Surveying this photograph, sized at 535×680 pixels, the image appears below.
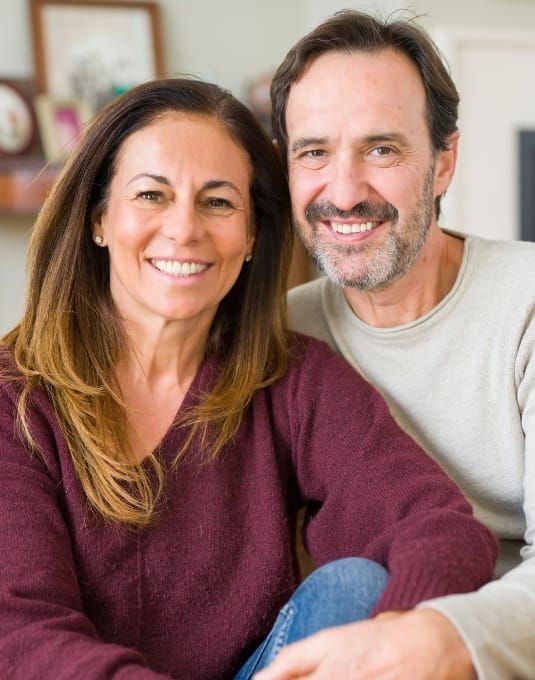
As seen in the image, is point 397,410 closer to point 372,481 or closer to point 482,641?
point 372,481

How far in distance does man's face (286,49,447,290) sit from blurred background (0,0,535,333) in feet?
5.03

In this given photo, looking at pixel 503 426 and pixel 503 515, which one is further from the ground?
pixel 503 426

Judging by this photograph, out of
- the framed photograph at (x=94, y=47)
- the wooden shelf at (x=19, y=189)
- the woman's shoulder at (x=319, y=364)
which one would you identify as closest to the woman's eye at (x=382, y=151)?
the woman's shoulder at (x=319, y=364)

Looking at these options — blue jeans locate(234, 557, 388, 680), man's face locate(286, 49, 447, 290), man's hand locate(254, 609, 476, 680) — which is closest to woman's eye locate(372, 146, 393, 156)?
man's face locate(286, 49, 447, 290)

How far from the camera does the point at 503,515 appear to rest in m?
1.57

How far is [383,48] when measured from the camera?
1.59 metres

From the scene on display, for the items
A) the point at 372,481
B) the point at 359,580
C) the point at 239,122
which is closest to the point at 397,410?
the point at 372,481

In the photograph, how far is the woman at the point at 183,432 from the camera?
1317mm

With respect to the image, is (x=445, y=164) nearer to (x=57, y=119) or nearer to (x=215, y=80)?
(x=215, y=80)

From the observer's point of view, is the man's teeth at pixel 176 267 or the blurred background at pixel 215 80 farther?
the blurred background at pixel 215 80

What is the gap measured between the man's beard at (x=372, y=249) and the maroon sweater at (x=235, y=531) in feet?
0.54

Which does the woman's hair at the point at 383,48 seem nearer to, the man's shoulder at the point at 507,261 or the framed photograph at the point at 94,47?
the man's shoulder at the point at 507,261

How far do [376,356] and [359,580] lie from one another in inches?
19.6

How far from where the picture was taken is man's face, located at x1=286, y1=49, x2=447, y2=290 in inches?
61.1
